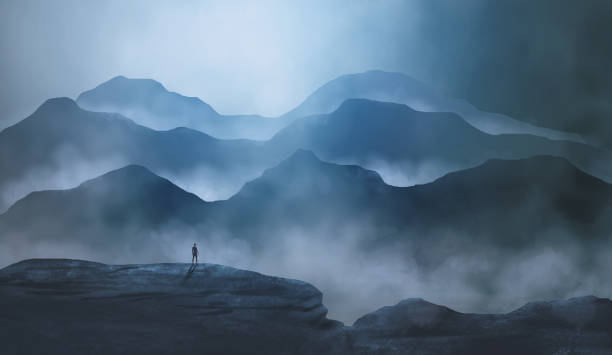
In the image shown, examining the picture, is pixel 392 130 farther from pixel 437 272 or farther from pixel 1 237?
pixel 1 237

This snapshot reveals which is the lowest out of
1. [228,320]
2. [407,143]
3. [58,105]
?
[228,320]

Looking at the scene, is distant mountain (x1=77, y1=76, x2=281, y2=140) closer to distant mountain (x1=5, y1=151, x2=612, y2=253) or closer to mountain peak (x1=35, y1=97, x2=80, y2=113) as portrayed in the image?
mountain peak (x1=35, y1=97, x2=80, y2=113)

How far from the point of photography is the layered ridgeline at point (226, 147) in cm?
1498

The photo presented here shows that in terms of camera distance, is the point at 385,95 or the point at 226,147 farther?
the point at 226,147

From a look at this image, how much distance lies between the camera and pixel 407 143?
15.2m

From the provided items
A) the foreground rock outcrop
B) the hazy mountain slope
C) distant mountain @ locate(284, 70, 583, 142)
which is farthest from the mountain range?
the foreground rock outcrop

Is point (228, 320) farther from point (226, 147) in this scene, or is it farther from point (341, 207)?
point (226, 147)

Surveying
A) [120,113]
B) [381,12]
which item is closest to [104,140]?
[120,113]

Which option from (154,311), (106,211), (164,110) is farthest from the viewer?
(164,110)

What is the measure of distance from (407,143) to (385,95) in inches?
69.5

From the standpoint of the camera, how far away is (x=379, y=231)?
14.2m

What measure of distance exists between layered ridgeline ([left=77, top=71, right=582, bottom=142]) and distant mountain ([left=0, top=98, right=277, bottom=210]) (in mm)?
341

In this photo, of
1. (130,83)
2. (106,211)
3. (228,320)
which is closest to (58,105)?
(130,83)

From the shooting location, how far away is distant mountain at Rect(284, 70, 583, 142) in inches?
612
